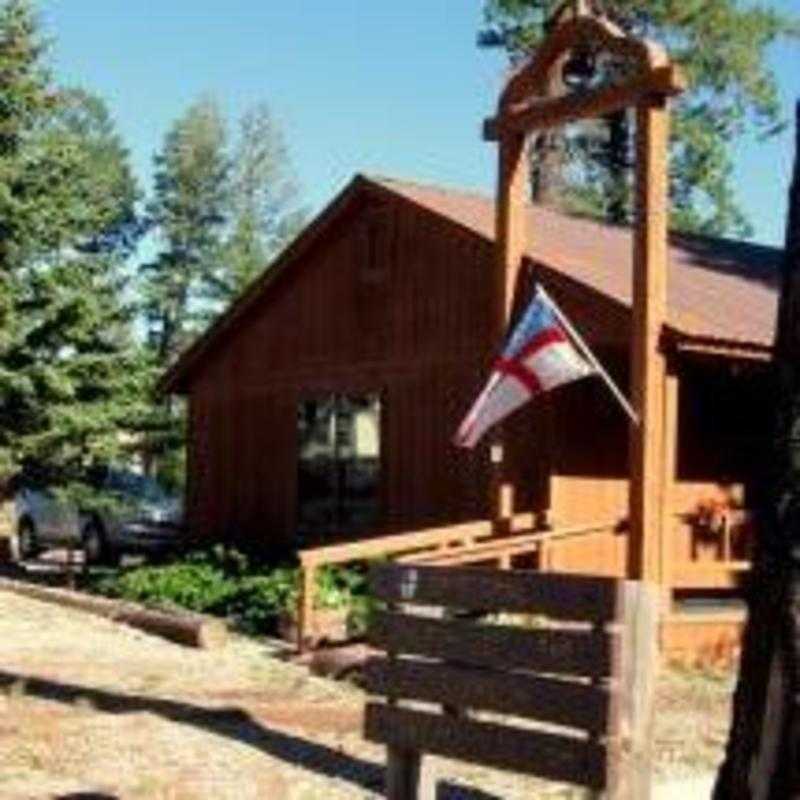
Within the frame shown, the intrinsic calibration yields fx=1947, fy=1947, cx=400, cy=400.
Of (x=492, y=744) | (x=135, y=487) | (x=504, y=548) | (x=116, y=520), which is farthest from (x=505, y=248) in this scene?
(x=135, y=487)

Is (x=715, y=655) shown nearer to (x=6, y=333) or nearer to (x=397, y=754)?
(x=397, y=754)

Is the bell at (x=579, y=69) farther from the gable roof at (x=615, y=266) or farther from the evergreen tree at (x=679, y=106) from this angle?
the evergreen tree at (x=679, y=106)

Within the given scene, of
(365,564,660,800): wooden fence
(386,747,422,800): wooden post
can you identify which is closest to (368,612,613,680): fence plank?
(365,564,660,800): wooden fence

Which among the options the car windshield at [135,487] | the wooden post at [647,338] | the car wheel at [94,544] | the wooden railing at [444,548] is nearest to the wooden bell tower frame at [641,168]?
the wooden post at [647,338]

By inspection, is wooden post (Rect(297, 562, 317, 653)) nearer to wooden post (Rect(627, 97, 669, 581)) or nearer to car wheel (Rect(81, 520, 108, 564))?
wooden post (Rect(627, 97, 669, 581))

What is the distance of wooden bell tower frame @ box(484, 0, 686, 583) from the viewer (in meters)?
17.6

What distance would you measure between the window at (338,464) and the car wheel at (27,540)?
925 cm

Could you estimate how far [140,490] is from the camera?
108ft

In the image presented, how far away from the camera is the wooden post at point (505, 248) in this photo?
19.6m

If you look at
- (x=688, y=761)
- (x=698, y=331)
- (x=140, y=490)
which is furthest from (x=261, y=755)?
(x=140, y=490)

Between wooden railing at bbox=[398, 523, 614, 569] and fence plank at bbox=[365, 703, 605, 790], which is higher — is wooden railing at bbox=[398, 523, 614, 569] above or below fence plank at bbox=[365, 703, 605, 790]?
above

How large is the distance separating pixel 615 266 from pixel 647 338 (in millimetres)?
5169

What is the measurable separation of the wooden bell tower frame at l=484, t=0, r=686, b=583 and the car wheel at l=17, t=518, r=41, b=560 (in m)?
17.3

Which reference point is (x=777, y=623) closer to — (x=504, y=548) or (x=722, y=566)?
(x=504, y=548)
